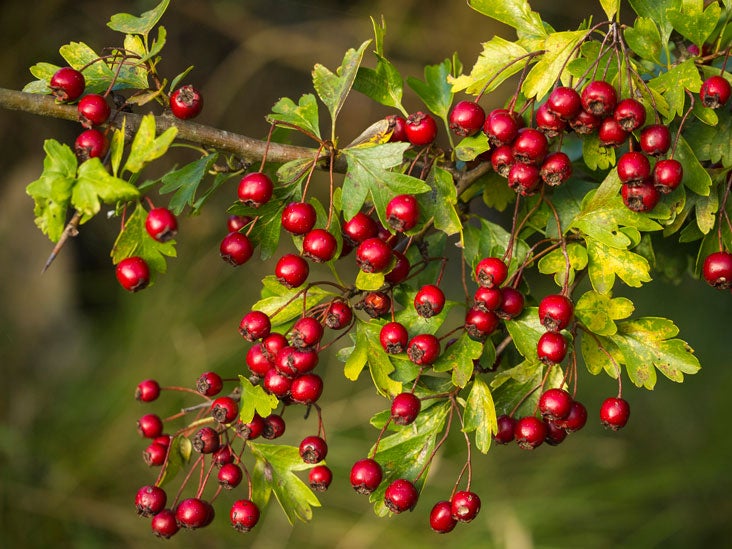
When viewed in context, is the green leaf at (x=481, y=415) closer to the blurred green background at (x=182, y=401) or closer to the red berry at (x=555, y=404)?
the red berry at (x=555, y=404)

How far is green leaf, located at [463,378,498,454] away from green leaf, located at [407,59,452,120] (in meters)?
0.33

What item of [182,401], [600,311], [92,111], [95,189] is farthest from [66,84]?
[182,401]

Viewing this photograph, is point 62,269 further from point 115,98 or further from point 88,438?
point 115,98

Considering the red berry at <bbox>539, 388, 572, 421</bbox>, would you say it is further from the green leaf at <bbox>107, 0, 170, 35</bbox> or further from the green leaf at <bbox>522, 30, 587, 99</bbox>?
the green leaf at <bbox>107, 0, 170, 35</bbox>

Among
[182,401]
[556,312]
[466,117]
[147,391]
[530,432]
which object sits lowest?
[182,401]

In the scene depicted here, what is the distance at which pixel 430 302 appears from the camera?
70 cm

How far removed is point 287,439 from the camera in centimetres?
230

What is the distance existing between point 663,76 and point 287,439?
1860 mm

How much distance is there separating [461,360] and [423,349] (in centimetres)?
4

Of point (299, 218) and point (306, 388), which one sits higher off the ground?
point (299, 218)

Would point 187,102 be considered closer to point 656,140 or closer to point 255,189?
point 255,189

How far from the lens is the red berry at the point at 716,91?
25.9 inches

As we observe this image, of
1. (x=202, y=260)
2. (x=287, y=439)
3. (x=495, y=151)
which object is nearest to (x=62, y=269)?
(x=202, y=260)

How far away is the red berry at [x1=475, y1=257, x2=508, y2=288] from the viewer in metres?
0.68
